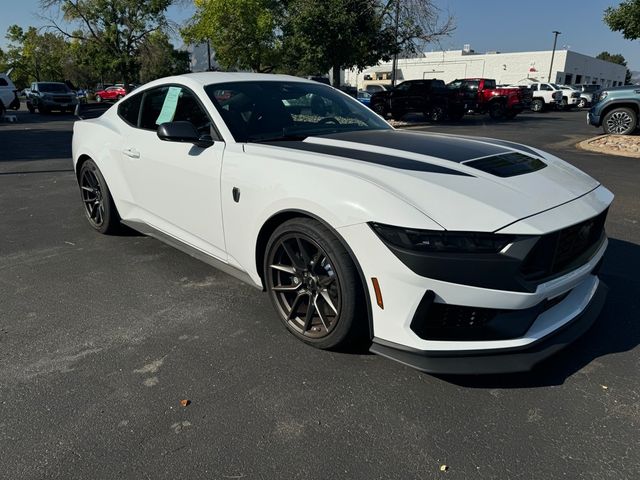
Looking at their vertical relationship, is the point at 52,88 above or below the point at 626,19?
below

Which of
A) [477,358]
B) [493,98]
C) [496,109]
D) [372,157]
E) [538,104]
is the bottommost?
[538,104]

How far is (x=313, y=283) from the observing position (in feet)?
9.09

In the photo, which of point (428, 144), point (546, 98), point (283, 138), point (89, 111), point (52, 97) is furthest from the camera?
point (546, 98)

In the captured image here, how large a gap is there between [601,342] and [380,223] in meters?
1.71

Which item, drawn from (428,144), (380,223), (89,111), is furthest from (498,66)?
(380,223)

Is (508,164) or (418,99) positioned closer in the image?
(508,164)

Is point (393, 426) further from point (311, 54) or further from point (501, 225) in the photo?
point (311, 54)

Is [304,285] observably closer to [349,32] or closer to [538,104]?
[349,32]

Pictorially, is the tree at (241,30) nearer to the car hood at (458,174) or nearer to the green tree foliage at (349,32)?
the green tree foliage at (349,32)

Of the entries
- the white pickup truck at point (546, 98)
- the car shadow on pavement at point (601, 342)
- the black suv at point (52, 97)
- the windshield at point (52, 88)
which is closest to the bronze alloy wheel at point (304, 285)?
the car shadow on pavement at point (601, 342)

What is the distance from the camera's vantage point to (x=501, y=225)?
87.4 inches

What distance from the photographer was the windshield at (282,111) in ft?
11.1

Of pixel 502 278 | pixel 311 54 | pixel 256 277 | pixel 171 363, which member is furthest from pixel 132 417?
pixel 311 54

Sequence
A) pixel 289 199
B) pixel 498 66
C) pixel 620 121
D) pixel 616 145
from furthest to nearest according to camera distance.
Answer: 1. pixel 498 66
2. pixel 620 121
3. pixel 616 145
4. pixel 289 199
